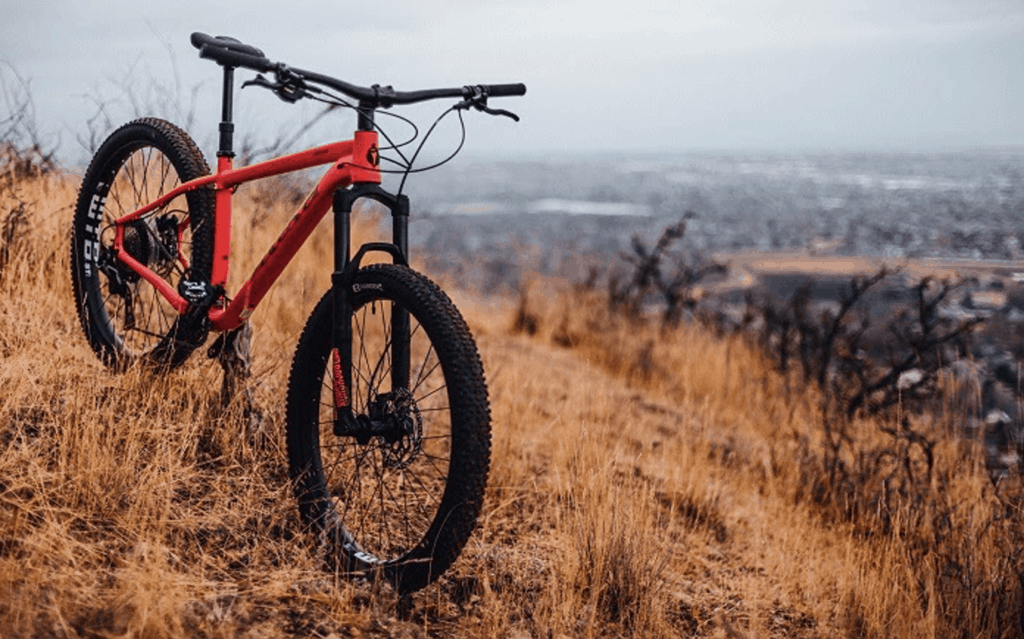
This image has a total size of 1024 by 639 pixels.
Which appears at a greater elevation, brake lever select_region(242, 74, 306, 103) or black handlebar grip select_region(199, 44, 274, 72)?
black handlebar grip select_region(199, 44, 274, 72)

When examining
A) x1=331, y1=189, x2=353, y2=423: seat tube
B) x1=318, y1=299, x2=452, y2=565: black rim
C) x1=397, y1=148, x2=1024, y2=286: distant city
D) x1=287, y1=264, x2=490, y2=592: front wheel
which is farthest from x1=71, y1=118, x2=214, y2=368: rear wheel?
x1=397, y1=148, x2=1024, y2=286: distant city

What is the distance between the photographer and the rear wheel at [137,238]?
3623 mm

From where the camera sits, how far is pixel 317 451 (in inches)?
124

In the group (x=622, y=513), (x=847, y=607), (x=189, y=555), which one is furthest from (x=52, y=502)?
(x=847, y=607)

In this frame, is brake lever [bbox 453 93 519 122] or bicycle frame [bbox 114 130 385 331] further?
brake lever [bbox 453 93 519 122]

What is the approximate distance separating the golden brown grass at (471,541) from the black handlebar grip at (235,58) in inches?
50.2

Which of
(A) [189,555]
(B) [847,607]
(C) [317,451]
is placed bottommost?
(B) [847,607]

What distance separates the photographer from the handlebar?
2766mm

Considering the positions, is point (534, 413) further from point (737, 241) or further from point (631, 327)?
point (737, 241)

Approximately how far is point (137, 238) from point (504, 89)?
176 cm

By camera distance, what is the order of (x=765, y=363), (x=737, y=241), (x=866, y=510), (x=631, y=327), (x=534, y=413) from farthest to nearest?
(x=737, y=241) < (x=631, y=327) < (x=765, y=363) < (x=534, y=413) < (x=866, y=510)

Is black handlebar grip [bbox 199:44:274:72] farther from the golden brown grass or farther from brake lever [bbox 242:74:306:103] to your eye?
the golden brown grass

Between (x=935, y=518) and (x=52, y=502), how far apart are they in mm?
3608

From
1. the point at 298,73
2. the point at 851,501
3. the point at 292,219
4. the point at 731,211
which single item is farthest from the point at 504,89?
the point at 731,211
